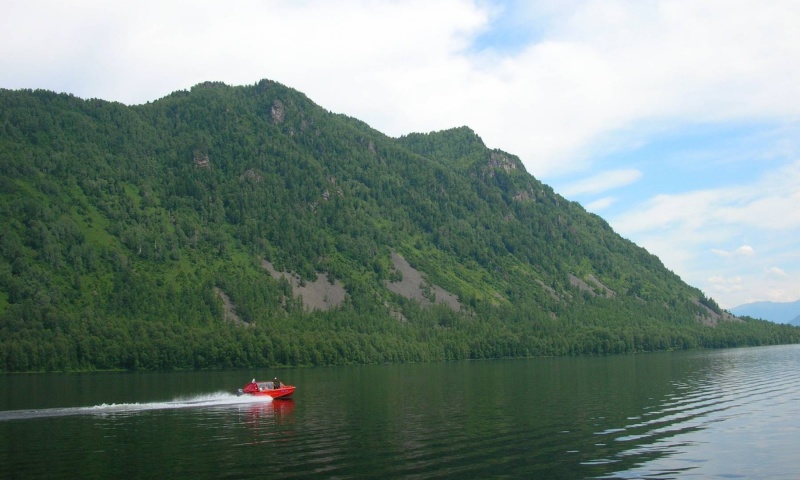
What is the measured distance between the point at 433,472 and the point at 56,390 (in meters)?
112

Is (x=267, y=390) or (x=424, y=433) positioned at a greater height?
(x=267, y=390)

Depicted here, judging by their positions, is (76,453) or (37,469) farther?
(76,453)

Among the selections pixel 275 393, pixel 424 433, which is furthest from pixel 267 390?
pixel 424 433

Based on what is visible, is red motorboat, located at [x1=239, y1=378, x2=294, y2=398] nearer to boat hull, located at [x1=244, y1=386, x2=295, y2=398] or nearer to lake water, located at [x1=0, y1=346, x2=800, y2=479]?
boat hull, located at [x1=244, y1=386, x2=295, y2=398]

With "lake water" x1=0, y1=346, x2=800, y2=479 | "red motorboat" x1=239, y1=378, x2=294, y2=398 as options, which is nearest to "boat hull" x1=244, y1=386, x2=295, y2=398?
"red motorboat" x1=239, y1=378, x2=294, y2=398

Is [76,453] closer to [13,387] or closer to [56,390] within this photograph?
[56,390]

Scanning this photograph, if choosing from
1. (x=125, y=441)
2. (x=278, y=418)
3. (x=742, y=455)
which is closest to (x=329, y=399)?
(x=278, y=418)

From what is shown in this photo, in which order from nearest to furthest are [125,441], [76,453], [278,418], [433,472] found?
1. [433,472]
2. [76,453]
3. [125,441]
4. [278,418]

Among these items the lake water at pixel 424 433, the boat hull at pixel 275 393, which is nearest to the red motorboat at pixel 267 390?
the boat hull at pixel 275 393

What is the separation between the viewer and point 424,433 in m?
72.1

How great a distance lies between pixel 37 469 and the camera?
56812 mm

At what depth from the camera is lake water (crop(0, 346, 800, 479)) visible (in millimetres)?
54625

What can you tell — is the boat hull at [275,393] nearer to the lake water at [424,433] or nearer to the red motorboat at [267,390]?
the red motorboat at [267,390]

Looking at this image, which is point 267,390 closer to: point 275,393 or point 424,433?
point 275,393
